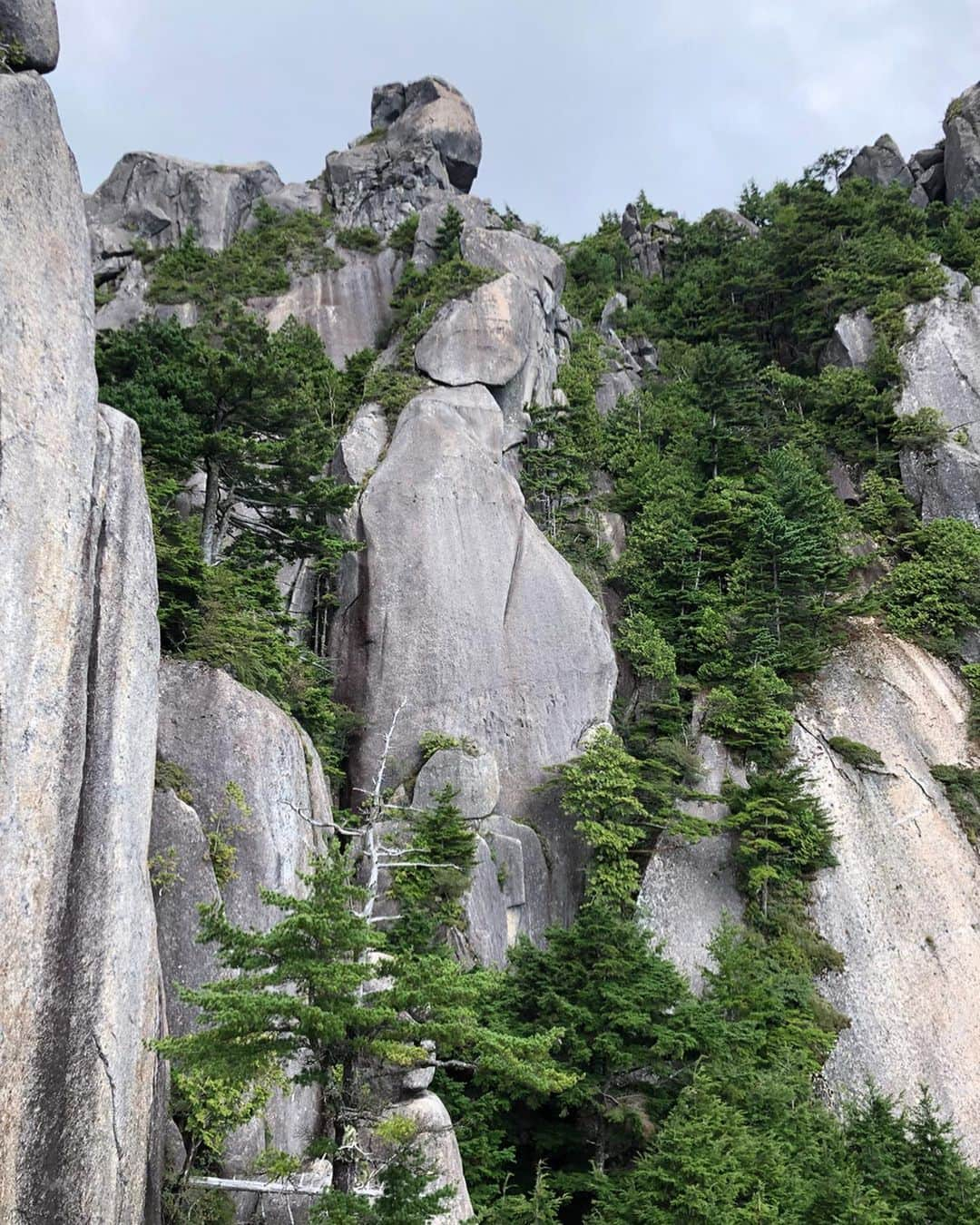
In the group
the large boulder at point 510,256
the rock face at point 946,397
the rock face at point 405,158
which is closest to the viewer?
the rock face at point 946,397

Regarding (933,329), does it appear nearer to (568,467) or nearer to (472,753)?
(568,467)

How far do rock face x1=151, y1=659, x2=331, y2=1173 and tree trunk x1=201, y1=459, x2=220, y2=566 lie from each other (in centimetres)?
576

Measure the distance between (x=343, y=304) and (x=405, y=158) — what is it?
479 inches

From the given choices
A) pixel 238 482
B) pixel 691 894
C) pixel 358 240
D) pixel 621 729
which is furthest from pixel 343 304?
pixel 691 894

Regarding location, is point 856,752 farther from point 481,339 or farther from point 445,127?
point 445,127

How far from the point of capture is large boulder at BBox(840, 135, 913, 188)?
44188mm

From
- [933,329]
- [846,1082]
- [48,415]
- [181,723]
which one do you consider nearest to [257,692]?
[181,723]

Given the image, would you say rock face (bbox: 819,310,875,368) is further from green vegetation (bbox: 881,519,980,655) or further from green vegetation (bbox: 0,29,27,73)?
green vegetation (bbox: 0,29,27,73)

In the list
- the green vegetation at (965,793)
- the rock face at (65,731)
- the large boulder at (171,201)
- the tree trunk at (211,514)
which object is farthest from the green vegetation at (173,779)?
the large boulder at (171,201)

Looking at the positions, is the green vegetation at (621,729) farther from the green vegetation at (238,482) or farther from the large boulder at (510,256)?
the large boulder at (510,256)

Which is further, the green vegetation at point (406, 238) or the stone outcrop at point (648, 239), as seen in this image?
the stone outcrop at point (648, 239)

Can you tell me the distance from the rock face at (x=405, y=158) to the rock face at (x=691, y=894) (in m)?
31.0

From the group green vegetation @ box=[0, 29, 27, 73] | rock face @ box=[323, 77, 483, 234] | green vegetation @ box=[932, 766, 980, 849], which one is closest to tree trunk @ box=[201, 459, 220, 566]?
green vegetation @ box=[0, 29, 27, 73]

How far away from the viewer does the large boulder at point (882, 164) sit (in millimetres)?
44188
